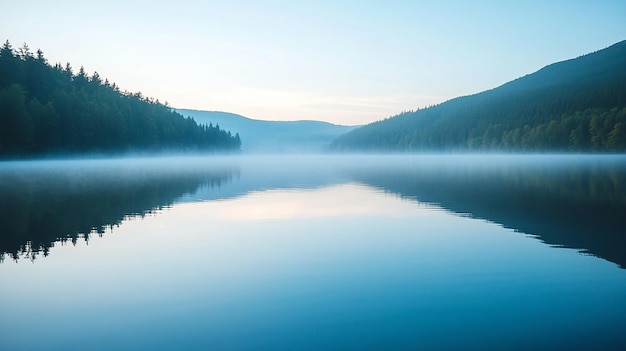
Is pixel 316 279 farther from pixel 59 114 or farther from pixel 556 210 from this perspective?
pixel 59 114

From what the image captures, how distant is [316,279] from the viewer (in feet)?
40.3

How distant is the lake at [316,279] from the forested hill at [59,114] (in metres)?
67.8

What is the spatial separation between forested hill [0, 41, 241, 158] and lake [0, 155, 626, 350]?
6784 centimetres

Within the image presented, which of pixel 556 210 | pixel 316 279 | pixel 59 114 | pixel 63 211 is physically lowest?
pixel 63 211

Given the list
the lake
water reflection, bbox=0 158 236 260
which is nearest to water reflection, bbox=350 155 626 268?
the lake

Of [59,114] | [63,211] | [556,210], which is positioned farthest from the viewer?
[59,114]

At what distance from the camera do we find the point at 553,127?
511 ft

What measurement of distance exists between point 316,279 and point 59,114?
9940 cm

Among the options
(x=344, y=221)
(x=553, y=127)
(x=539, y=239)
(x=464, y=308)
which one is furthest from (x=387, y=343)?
(x=553, y=127)

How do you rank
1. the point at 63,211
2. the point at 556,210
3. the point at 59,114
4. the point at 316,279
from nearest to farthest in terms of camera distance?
the point at 316,279, the point at 556,210, the point at 63,211, the point at 59,114

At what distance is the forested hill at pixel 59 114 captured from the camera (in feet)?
269

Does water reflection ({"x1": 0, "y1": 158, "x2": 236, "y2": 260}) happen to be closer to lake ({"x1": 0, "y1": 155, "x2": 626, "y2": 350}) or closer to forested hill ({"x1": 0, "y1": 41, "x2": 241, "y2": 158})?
lake ({"x1": 0, "y1": 155, "x2": 626, "y2": 350})

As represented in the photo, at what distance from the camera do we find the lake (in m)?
8.53

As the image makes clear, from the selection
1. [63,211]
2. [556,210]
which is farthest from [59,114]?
[556,210]
